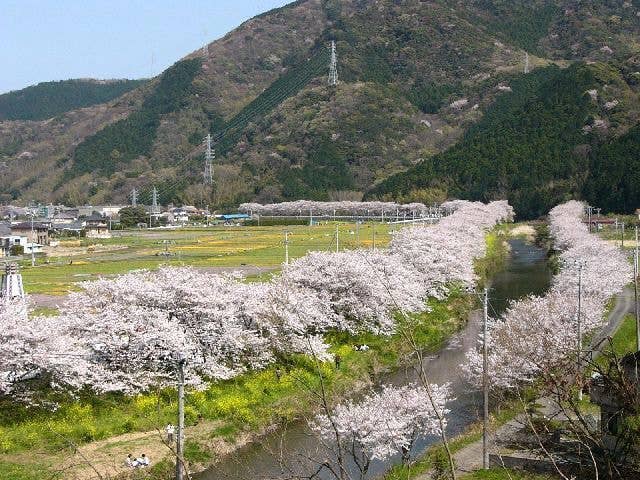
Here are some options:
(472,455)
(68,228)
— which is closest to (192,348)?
(472,455)

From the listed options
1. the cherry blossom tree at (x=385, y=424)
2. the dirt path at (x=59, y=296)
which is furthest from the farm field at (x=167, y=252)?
the cherry blossom tree at (x=385, y=424)

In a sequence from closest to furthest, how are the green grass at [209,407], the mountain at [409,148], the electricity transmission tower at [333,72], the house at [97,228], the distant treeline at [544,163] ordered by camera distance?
the green grass at [209,407] < the house at [97,228] < the distant treeline at [544,163] < the mountain at [409,148] < the electricity transmission tower at [333,72]

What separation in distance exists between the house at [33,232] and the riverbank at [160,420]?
182 feet

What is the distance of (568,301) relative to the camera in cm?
2916

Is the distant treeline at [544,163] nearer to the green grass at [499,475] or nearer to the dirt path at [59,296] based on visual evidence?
the dirt path at [59,296]

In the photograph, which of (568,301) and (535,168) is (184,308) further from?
(535,168)

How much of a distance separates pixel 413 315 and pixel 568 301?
714 cm

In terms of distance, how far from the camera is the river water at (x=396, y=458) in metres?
17.1

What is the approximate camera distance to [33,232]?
77125mm

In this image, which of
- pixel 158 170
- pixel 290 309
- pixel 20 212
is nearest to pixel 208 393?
pixel 290 309

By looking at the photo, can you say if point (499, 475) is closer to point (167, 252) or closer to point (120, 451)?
point (120, 451)

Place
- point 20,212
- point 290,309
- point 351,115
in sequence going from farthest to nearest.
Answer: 1. point 351,115
2. point 20,212
3. point 290,309

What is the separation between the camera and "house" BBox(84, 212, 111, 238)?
91.1 m

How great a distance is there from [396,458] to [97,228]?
83238 millimetres
